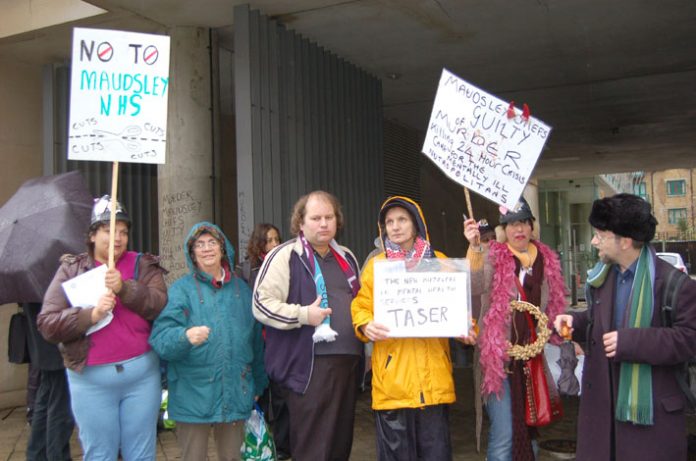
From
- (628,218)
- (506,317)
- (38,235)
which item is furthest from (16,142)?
(628,218)

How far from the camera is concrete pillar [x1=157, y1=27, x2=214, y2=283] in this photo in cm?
738

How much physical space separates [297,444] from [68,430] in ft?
6.84

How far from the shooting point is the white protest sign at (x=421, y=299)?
137 inches

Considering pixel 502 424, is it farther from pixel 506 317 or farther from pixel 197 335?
pixel 197 335

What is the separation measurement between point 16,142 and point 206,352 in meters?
6.03

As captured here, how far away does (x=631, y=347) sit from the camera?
10.0 ft

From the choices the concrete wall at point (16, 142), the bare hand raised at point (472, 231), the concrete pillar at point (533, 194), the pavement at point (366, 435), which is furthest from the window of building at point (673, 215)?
the bare hand raised at point (472, 231)

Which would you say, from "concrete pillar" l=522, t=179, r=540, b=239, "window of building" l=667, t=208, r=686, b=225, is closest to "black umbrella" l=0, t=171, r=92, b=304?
"concrete pillar" l=522, t=179, r=540, b=239

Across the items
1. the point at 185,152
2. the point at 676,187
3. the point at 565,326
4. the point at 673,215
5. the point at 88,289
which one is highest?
the point at 676,187

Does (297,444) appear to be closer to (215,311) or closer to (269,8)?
(215,311)

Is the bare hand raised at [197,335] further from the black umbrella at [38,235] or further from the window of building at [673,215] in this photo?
the window of building at [673,215]

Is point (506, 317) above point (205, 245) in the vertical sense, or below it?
below

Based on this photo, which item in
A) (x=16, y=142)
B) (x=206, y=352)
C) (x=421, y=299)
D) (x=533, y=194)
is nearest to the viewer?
(x=421, y=299)

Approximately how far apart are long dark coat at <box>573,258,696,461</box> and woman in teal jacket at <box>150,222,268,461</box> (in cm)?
194
